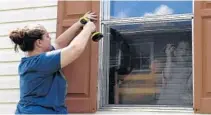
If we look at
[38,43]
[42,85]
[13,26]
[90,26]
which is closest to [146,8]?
[90,26]

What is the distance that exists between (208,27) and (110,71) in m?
0.93

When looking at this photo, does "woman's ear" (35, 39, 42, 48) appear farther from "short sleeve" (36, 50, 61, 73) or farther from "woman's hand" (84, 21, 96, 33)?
"woman's hand" (84, 21, 96, 33)

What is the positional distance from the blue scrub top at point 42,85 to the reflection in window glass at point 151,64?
23.9 inches

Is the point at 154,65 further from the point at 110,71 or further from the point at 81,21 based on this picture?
the point at 81,21

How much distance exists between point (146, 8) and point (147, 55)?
1.34 feet

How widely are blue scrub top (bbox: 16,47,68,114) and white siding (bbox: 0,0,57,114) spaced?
0.74 metres

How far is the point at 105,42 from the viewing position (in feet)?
12.7

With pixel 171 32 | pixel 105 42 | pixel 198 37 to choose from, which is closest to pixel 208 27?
pixel 198 37

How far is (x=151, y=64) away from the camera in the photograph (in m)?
3.72

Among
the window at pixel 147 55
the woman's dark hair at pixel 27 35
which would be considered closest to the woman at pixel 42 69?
the woman's dark hair at pixel 27 35

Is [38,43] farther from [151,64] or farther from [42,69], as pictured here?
[151,64]

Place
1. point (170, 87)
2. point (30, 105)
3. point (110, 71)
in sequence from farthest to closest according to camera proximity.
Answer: point (110, 71)
point (170, 87)
point (30, 105)

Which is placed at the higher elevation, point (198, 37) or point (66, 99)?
point (198, 37)

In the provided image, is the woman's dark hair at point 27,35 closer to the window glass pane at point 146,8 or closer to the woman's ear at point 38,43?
the woman's ear at point 38,43
